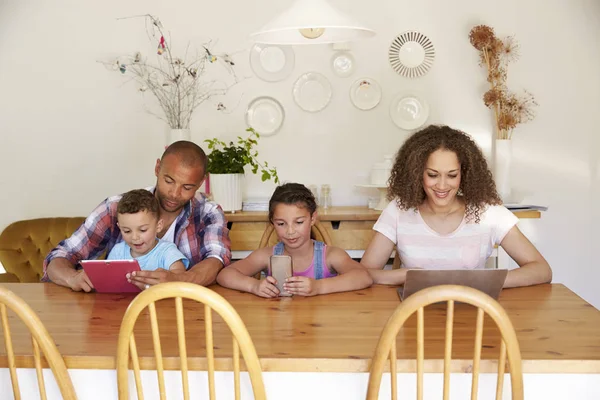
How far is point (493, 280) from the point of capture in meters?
1.92

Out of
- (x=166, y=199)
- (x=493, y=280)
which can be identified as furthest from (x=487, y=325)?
(x=166, y=199)

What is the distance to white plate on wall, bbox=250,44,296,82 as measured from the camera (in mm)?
3963

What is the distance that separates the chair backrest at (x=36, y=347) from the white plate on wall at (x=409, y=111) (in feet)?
8.92

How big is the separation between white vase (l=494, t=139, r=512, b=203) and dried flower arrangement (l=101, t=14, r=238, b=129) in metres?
1.49

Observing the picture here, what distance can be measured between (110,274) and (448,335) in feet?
3.67

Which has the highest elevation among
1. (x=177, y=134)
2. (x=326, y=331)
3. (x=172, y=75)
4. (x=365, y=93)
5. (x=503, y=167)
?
(x=172, y=75)

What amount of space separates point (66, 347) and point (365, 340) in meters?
0.70

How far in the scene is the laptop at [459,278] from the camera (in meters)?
1.88

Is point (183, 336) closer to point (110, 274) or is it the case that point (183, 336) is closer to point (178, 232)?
point (110, 274)

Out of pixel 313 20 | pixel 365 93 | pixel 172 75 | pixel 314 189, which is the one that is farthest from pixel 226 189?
pixel 313 20

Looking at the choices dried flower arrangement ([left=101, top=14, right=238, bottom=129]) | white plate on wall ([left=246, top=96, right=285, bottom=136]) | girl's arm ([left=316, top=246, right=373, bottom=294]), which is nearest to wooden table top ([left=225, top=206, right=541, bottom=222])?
white plate on wall ([left=246, top=96, right=285, bottom=136])

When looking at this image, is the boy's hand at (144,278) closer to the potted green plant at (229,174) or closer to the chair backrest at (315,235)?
the chair backrest at (315,235)

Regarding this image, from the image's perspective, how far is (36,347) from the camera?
5.11ft

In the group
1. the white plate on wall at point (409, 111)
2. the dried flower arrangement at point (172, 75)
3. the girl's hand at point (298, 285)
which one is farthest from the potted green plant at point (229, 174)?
the girl's hand at point (298, 285)
